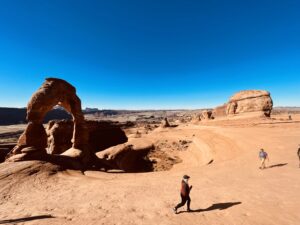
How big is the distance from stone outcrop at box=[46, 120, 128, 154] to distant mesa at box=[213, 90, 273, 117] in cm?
3848

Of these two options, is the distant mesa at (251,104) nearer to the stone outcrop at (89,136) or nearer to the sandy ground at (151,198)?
the stone outcrop at (89,136)

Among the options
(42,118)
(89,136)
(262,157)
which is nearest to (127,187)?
(262,157)

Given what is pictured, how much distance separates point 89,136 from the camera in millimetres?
43656

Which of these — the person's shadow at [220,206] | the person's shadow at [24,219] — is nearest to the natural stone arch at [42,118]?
the person's shadow at [24,219]

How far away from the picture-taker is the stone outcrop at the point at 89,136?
32.3 metres

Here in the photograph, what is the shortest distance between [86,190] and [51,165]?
19.6 ft

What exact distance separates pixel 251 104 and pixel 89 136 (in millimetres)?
48344

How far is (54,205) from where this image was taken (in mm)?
8586

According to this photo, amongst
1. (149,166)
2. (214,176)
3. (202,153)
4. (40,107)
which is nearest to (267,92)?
(202,153)

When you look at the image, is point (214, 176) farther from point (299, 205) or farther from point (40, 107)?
point (40, 107)

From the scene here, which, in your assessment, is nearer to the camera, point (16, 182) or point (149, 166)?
point (16, 182)

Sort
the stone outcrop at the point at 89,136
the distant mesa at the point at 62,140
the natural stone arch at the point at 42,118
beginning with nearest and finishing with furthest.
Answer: the natural stone arch at the point at 42,118, the distant mesa at the point at 62,140, the stone outcrop at the point at 89,136

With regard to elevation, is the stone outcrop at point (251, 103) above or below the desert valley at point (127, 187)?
above

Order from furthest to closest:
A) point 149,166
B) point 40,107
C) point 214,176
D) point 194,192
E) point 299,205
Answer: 1. point 149,166
2. point 40,107
3. point 214,176
4. point 194,192
5. point 299,205
